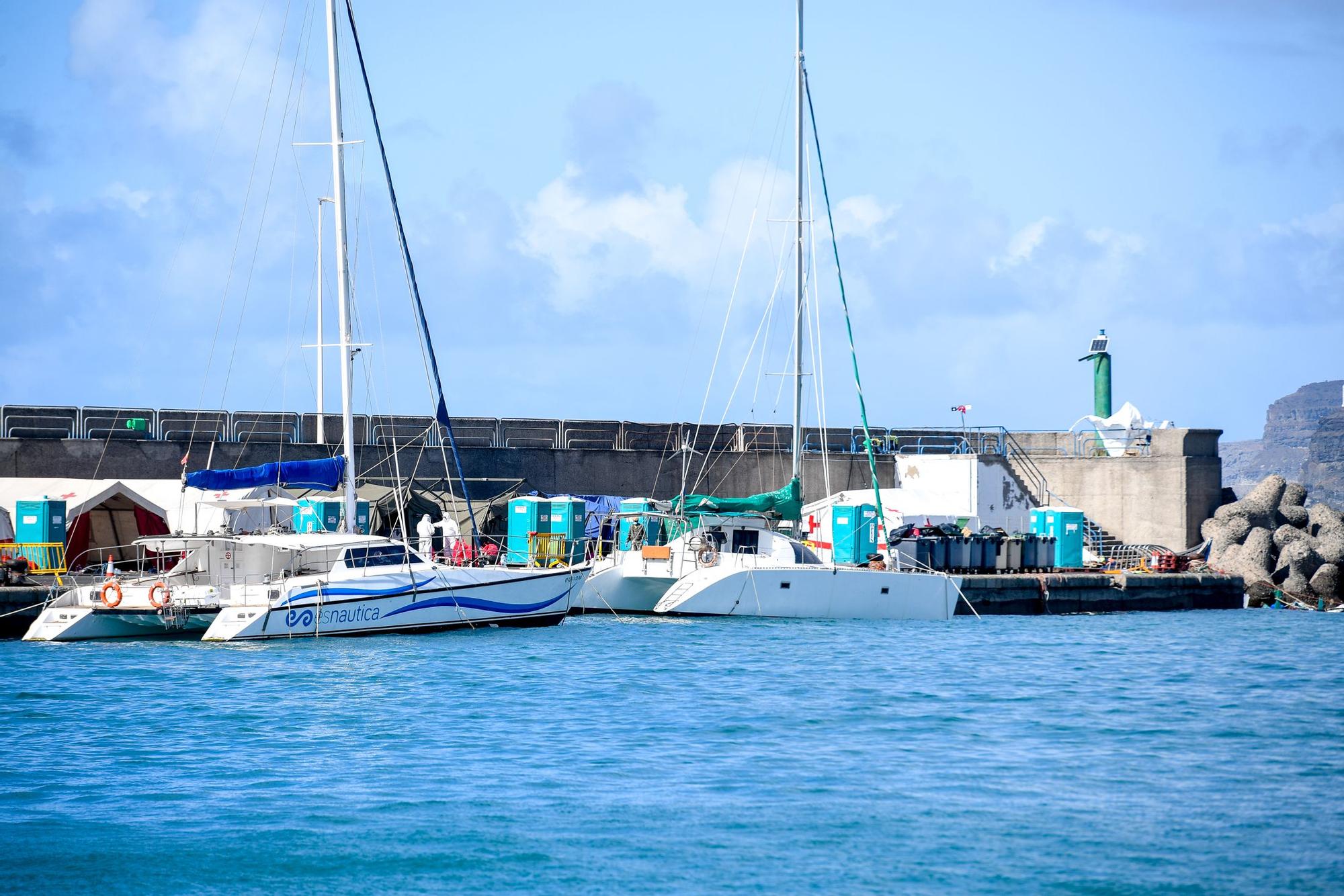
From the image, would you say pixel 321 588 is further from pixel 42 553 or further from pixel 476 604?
pixel 42 553

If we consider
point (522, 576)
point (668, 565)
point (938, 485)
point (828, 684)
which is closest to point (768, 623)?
point (668, 565)

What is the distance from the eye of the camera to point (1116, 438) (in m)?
50.6

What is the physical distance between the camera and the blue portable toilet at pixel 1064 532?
41.2 metres

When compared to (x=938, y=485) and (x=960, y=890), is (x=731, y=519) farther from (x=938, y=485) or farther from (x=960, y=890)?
(x=960, y=890)

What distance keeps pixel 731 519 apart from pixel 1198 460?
20.7 metres

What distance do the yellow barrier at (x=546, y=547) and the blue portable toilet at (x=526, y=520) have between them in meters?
0.25

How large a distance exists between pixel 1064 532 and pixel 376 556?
71.0 ft

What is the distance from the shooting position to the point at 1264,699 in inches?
829

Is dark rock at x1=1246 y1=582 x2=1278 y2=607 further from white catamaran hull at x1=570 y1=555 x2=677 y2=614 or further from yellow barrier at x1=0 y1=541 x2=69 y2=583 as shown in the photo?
yellow barrier at x1=0 y1=541 x2=69 y2=583

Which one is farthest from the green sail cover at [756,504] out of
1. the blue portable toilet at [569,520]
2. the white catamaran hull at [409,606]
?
the white catamaran hull at [409,606]

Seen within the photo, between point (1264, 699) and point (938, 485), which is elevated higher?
point (938, 485)

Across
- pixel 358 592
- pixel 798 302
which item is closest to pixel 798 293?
pixel 798 302

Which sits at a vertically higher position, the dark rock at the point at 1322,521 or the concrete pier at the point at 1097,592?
the dark rock at the point at 1322,521

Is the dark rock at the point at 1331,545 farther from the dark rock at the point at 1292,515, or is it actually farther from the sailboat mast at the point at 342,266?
the sailboat mast at the point at 342,266
